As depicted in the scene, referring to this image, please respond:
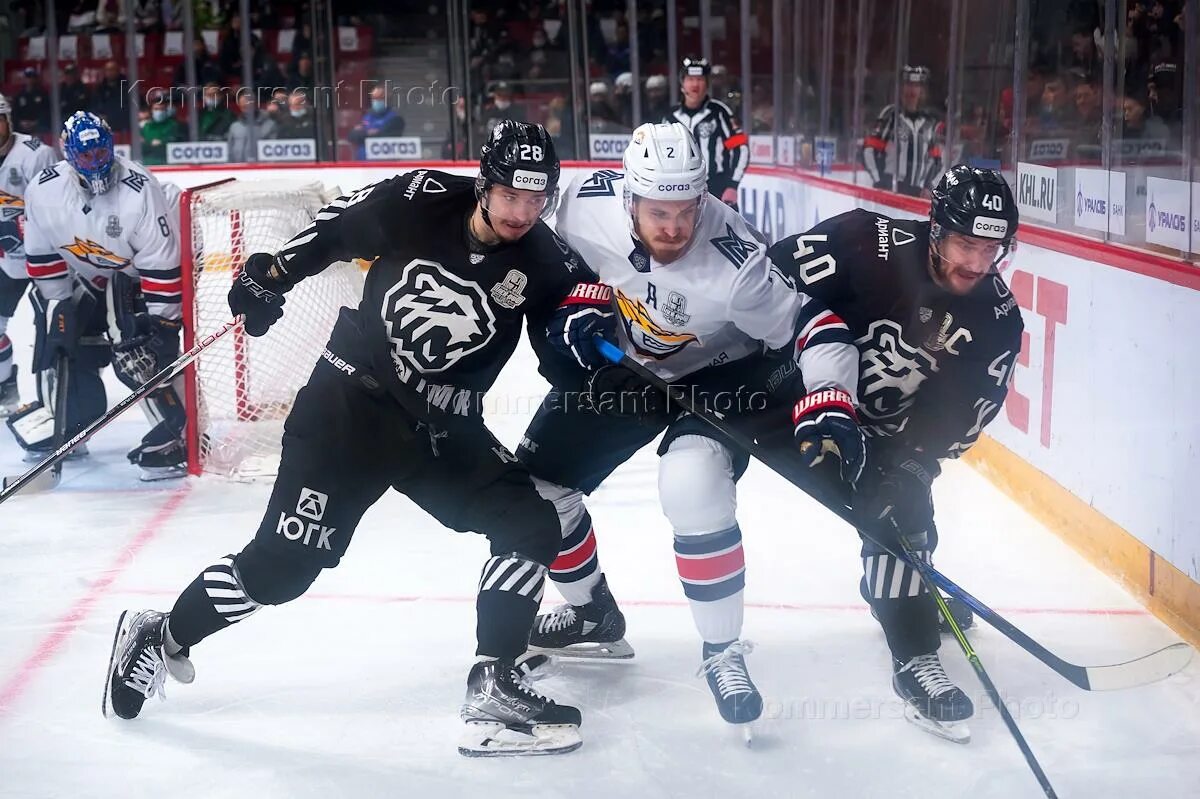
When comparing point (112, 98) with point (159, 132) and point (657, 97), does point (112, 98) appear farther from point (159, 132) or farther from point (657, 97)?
point (657, 97)

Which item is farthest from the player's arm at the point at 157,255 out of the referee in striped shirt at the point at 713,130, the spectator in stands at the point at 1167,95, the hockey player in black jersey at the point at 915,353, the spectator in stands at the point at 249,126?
the spectator in stands at the point at 249,126

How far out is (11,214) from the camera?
16.7 ft

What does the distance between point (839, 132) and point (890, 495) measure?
180 inches

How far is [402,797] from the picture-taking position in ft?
7.38

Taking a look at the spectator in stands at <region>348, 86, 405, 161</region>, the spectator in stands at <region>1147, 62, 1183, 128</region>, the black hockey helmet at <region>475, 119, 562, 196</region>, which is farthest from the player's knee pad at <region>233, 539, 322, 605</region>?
the spectator in stands at <region>348, 86, 405, 161</region>

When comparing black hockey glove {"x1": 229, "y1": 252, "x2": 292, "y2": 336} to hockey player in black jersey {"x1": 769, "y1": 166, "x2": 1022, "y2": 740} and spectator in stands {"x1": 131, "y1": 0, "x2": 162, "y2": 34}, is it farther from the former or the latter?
spectator in stands {"x1": 131, "y1": 0, "x2": 162, "y2": 34}

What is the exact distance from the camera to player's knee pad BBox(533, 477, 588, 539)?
272 cm

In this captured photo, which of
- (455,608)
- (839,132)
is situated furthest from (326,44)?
(455,608)

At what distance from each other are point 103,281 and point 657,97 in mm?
5809

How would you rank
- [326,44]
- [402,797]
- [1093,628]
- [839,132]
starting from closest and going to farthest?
[402,797] → [1093,628] → [839,132] → [326,44]

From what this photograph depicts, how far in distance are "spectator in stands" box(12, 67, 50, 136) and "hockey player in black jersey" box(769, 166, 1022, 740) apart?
856 centimetres

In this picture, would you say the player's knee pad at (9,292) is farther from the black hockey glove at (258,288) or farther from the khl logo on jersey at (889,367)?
the khl logo on jersey at (889,367)

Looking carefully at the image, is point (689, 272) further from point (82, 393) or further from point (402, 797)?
point (82, 393)

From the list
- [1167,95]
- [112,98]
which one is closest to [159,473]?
[1167,95]
